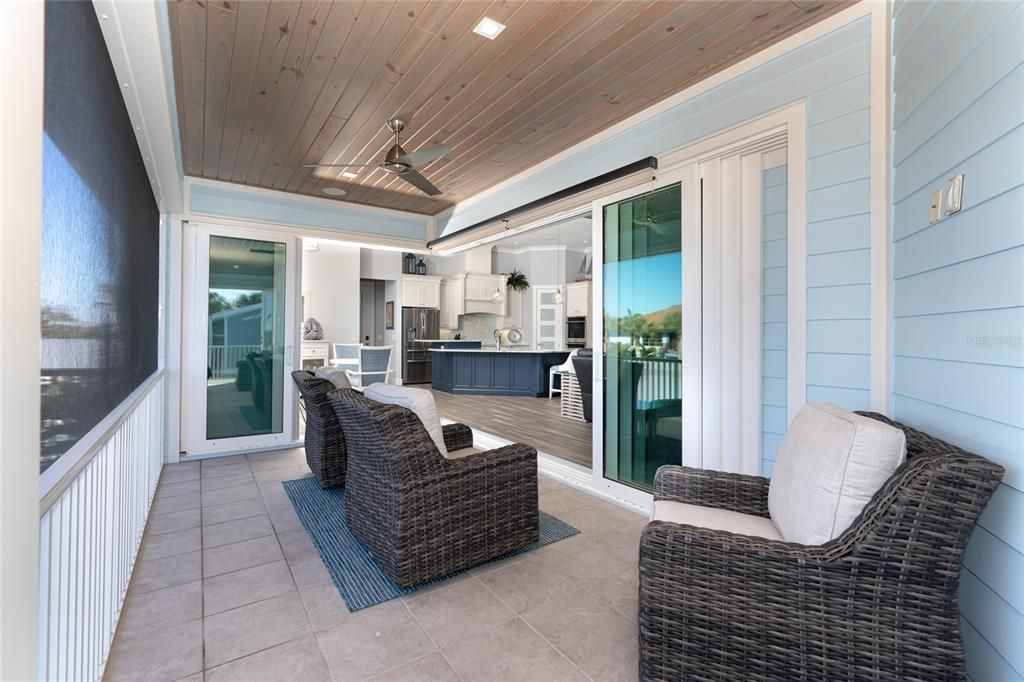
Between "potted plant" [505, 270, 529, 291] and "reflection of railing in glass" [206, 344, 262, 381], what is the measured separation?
6.85 metres

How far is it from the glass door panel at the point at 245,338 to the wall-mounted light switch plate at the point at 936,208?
4962 mm

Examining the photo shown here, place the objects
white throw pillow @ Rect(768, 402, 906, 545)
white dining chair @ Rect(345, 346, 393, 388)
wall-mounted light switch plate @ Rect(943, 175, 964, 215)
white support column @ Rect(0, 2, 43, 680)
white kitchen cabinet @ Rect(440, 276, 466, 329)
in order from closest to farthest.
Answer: white support column @ Rect(0, 2, 43, 680), white throw pillow @ Rect(768, 402, 906, 545), wall-mounted light switch plate @ Rect(943, 175, 964, 215), white dining chair @ Rect(345, 346, 393, 388), white kitchen cabinet @ Rect(440, 276, 466, 329)

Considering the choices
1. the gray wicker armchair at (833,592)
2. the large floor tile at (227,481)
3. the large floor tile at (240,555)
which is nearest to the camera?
the gray wicker armchair at (833,592)

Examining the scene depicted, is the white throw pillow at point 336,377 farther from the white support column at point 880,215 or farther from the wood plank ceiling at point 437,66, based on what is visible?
the white support column at point 880,215

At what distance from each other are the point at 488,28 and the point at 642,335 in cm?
202

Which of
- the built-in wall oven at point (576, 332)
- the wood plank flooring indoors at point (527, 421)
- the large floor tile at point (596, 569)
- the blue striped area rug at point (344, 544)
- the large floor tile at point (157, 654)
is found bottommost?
the large floor tile at point (157, 654)

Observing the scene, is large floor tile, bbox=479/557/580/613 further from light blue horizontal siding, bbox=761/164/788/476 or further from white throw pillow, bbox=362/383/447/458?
light blue horizontal siding, bbox=761/164/788/476

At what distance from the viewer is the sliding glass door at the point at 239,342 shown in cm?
440

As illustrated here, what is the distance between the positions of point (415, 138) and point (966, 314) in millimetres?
3302

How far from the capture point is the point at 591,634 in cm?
184

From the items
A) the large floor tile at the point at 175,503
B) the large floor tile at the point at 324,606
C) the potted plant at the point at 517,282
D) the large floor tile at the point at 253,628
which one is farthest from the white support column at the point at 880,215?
the potted plant at the point at 517,282

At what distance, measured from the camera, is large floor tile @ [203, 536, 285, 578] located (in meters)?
2.36

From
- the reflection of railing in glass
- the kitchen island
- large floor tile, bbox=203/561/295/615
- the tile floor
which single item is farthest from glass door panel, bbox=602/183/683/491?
the kitchen island

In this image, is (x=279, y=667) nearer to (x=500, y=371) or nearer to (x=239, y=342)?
(x=239, y=342)
